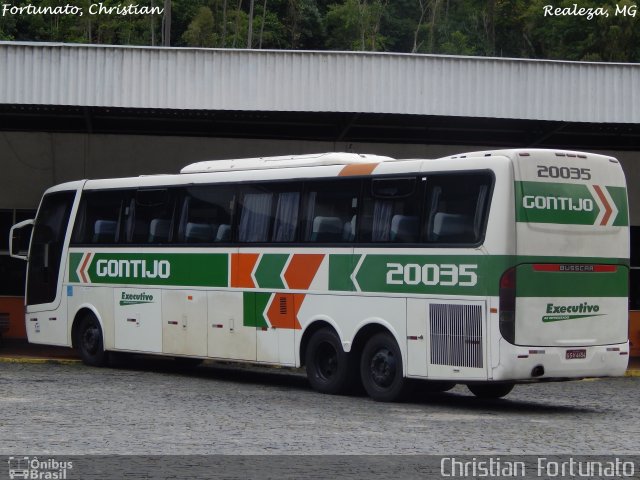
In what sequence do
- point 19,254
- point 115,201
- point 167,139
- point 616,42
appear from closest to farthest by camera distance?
point 115,201 < point 19,254 < point 167,139 < point 616,42

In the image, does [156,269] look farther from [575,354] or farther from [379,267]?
[575,354]

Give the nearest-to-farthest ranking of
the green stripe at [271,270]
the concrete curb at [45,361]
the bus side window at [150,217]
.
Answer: the green stripe at [271,270] < the bus side window at [150,217] < the concrete curb at [45,361]

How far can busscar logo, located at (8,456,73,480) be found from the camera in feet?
31.8

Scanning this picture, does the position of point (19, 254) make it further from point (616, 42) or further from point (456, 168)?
point (616, 42)

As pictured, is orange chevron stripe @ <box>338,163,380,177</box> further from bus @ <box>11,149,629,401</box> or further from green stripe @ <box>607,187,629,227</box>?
green stripe @ <box>607,187,629,227</box>

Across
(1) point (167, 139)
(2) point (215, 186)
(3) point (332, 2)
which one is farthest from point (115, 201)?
(3) point (332, 2)

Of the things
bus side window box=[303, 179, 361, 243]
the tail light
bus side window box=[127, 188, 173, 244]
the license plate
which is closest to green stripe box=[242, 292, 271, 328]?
bus side window box=[303, 179, 361, 243]

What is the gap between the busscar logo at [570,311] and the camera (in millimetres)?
15484

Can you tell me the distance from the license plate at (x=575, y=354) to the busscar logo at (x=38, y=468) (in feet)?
23.2

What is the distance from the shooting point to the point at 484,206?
607 inches

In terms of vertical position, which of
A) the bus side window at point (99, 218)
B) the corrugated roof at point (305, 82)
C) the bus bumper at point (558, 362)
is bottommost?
the bus bumper at point (558, 362)

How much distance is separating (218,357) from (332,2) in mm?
92407

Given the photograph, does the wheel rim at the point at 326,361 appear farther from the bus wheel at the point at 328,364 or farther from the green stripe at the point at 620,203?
the green stripe at the point at 620,203

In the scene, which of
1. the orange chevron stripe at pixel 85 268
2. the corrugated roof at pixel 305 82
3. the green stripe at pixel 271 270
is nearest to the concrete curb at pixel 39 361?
the orange chevron stripe at pixel 85 268
